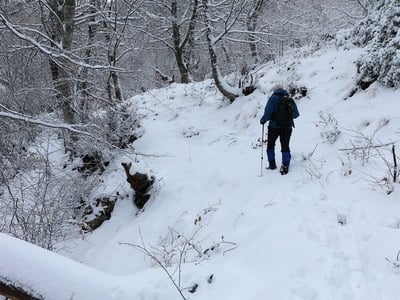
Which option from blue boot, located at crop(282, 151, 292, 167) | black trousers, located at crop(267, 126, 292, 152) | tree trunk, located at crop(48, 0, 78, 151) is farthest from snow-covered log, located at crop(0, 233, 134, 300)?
tree trunk, located at crop(48, 0, 78, 151)

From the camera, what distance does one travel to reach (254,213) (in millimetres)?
5977

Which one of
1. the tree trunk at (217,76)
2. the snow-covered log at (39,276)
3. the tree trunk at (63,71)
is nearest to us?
the snow-covered log at (39,276)

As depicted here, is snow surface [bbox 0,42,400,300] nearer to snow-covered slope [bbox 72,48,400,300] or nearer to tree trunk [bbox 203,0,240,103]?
snow-covered slope [bbox 72,48,400,300]

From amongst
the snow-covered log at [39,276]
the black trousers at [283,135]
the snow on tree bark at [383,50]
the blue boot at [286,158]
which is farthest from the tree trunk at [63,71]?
the snow on tree bark at [383,50]

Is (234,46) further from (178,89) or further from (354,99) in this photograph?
(354,99)

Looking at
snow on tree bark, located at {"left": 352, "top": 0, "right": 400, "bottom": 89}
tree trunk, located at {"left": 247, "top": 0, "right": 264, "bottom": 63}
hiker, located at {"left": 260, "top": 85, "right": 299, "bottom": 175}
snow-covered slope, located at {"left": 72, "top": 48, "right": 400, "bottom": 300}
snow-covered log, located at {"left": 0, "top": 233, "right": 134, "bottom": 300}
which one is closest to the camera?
snow-covered log, located at {"left": 0, "top": 233, "right": 134, "bottom": 300}

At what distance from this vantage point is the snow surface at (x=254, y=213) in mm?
3510

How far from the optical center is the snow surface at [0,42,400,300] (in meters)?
3.51

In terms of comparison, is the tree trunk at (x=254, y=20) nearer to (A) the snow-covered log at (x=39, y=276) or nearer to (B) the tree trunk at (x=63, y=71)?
(B) the tree trunk at (x=63, y=71)

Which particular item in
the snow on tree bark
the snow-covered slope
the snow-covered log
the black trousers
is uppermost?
the snow on tree bark

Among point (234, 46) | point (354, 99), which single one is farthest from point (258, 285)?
point (234, 46)

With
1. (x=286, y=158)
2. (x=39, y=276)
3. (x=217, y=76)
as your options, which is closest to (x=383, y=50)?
(x=286, y=158)

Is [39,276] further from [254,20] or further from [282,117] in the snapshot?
[254,20]

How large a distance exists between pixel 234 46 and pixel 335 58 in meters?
8.83
